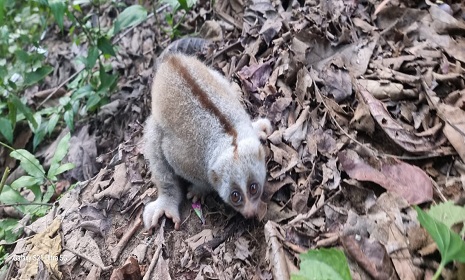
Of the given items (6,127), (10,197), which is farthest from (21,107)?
(10,197)

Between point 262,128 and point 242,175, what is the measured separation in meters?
0.85

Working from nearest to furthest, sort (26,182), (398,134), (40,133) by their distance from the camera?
1. (398,134)
2. (26,182)
3. (40,133)

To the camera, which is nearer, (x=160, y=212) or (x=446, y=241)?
(x=446, y=241)

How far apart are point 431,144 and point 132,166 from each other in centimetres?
343

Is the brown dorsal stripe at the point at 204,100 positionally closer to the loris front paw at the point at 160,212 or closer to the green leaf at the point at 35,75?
the loris front paw at the point at 160,212

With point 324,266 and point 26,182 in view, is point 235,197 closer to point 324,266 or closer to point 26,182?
point 324,266

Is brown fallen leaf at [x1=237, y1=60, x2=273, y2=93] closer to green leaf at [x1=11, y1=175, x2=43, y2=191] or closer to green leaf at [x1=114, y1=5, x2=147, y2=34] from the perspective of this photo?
green leaf at [x1=114, y1=5, x2=147, y2=34]

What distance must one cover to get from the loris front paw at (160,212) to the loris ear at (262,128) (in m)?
1.22

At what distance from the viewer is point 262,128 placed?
4844mm

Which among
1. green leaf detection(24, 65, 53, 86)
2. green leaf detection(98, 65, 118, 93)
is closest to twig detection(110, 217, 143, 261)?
green leaf detection(98, 65, 118, 93)

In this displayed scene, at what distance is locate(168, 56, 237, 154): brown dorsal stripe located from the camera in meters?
4.43

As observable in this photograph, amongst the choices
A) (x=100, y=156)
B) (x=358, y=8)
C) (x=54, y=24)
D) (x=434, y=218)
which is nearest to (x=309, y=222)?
(x=434, y=218)

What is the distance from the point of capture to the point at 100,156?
6270 mm

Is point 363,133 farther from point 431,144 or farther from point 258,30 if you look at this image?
point 258,30
